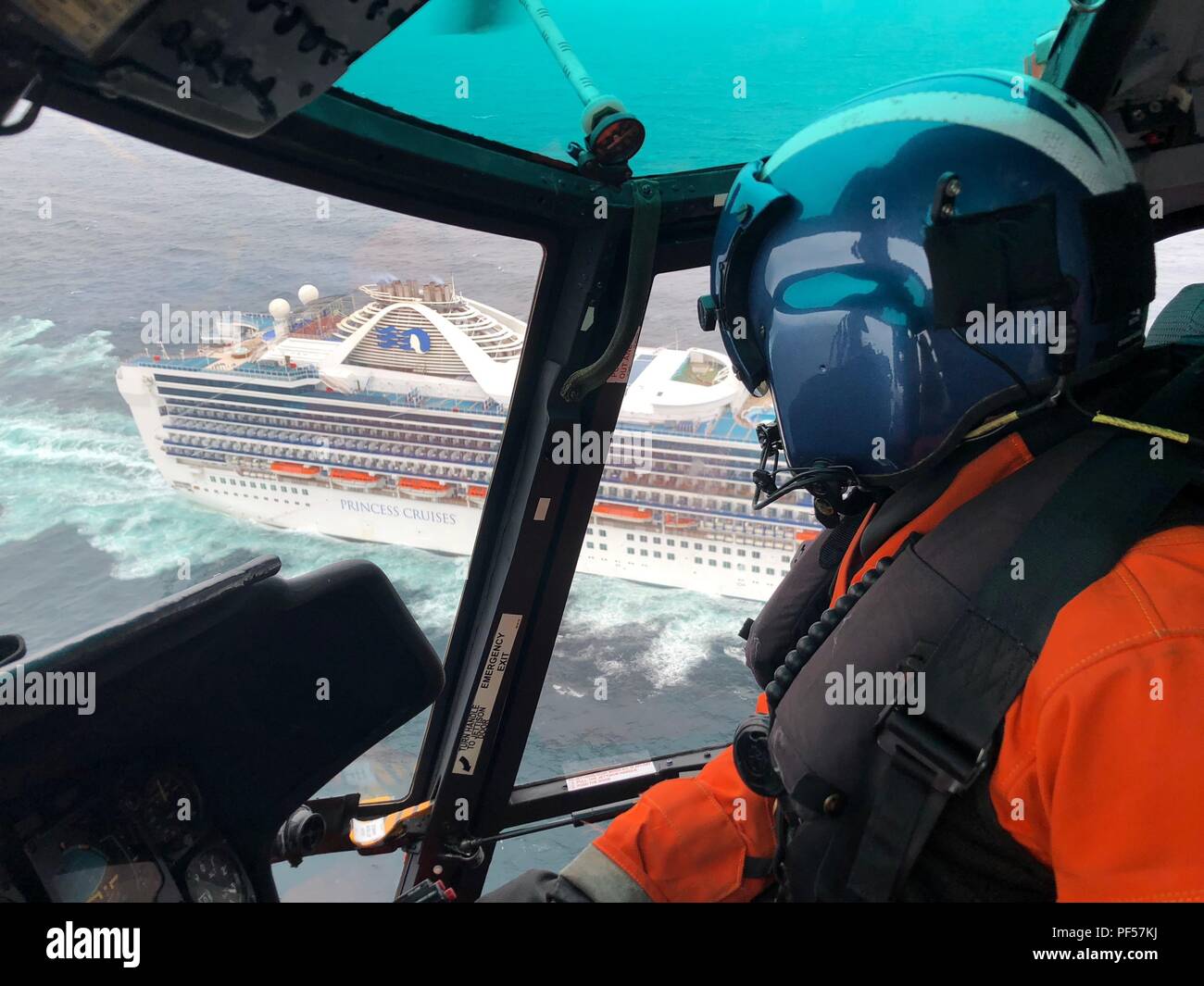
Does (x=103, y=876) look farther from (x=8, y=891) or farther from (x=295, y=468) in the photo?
(x=295, y=468)

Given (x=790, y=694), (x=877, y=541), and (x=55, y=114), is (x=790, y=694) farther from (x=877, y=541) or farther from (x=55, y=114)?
(x=55, y=114)

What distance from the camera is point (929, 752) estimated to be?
916 mm

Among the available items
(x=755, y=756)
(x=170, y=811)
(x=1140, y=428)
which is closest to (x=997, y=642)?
(x=1140, y=428)

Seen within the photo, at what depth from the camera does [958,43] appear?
89.5 inches

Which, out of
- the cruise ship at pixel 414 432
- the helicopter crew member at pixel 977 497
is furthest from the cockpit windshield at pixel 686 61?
the helicopter crew member at pixel 977 497

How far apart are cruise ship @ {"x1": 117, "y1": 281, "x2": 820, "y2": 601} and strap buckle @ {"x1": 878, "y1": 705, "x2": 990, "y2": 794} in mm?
1547

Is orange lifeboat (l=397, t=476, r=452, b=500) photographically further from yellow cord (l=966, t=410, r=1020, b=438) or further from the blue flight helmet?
yellow cord (l=966, t=410, r=1020, b=438)

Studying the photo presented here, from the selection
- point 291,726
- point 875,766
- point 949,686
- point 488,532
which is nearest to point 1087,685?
point 949,686

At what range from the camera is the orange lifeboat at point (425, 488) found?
8.89 feet

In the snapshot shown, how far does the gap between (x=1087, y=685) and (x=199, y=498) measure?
2.37m

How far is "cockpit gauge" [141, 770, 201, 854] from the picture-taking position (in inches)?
41.0

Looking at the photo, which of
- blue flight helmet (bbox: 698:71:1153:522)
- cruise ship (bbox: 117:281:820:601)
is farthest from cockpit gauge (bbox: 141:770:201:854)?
cruise ship (bbox: 117:281:820:601)

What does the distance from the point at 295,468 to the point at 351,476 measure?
0.53 feet

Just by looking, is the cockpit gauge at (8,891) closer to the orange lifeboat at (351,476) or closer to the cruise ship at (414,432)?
the cruise ship at (414,432)
